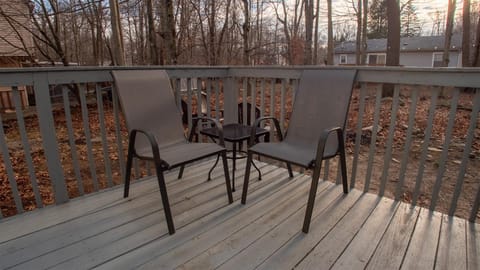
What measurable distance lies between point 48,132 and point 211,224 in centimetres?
133

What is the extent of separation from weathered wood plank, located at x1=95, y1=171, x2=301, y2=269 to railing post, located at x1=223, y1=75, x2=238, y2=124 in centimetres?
99

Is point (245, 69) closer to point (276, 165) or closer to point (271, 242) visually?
point (276, 165)

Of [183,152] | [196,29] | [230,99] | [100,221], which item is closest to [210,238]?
[183,152]

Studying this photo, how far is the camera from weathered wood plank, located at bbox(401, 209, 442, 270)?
1.51 metres

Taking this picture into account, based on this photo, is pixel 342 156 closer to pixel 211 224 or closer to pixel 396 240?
pixel 396 240

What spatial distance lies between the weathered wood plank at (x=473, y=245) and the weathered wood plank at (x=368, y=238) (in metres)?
0.43

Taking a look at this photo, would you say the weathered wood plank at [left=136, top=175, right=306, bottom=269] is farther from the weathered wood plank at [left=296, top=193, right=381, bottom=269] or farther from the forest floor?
the forest floor

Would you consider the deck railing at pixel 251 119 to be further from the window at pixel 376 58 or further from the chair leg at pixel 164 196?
the window at pixel 376 58

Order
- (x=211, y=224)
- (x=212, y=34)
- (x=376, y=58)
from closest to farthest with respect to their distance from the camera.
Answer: (x=211, y=224)
(x=212, y=34)
(x=376, y=58)

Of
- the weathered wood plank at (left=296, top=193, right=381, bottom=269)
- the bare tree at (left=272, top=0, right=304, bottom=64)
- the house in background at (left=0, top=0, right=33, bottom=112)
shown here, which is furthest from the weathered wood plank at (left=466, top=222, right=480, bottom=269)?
the bare tree at (left=272, top=0, right=304, bottom=64)

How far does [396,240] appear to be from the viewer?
1701 mm

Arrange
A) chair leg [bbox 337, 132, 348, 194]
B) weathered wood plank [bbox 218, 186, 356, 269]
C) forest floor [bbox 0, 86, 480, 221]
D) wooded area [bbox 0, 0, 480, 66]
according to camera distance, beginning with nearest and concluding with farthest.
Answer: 1. weathered wood plank [bbox 218, 186, 356, 269]
2. chair leg [bbox 337, 132, 348, 194]
3. forest floor [bbox 0, 86, 480, 221]
4. wooded area [bbox 0, 0, 480, 66]

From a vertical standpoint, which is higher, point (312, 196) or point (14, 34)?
point (14, 34)

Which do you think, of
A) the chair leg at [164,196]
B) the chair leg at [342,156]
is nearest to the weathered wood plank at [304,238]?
the chair leg at [342,156]
